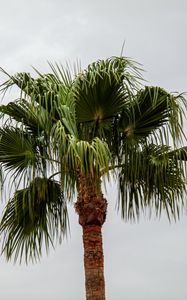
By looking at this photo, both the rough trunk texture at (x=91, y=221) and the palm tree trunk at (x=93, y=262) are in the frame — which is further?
the rough trunk texture at (x=91, y=221)

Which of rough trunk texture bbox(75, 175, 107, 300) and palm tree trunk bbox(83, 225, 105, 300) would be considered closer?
palm tree trunk bbox(83, 225, 105, 300)

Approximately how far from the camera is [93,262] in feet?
40.2

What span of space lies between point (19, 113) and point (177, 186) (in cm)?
264

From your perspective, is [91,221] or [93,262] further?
[91,221]

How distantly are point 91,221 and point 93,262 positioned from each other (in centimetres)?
60

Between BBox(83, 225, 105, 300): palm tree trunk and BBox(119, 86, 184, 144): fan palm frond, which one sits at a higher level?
BBox(119, 86, 184, 144): fan palm frond

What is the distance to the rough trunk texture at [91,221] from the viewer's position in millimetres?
12250

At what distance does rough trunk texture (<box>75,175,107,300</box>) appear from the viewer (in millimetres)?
12250

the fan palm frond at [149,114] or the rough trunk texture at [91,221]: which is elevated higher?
the fan palm frond at [149,114]

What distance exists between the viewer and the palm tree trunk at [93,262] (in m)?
12.1

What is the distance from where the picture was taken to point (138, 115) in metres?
12.9

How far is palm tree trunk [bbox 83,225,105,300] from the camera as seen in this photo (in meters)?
12.1

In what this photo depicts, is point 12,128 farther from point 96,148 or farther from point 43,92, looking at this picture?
point 96,148

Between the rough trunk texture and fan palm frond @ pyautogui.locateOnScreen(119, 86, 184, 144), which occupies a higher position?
fan palm frond @ pyautogui.locateOnScreen(119, 86, 184, 144)
